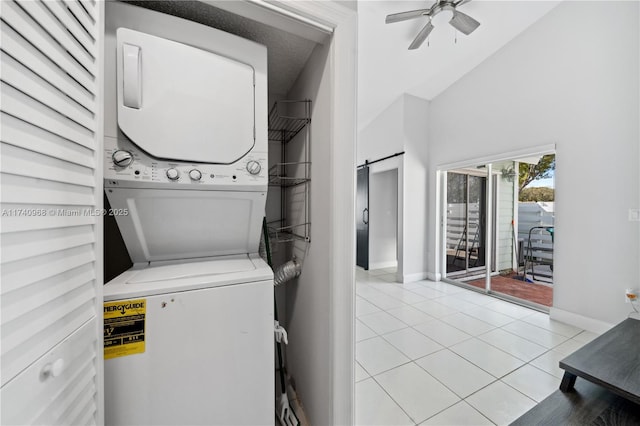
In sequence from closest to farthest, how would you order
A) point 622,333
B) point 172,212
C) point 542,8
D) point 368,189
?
point 172,212, point 622,333, point 542,8, point 368,189

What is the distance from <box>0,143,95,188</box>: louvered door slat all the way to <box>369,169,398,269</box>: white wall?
180 inches

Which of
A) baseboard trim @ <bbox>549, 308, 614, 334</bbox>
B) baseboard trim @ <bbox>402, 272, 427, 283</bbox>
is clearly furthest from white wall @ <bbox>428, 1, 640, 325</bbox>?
baseboard trim @ <bbox>402, 272, 427, 283</bbox>

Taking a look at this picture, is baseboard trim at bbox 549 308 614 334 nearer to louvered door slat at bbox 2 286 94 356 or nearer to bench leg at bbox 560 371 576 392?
bench leg at bbox 560 371 576 392

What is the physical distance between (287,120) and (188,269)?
3.67 ft

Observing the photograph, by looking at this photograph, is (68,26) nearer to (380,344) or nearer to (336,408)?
(336,408)

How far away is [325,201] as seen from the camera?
44.7 inches

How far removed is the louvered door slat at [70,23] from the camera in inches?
22.0

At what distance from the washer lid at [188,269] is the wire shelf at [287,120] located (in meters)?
0.86

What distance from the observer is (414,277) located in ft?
13.6

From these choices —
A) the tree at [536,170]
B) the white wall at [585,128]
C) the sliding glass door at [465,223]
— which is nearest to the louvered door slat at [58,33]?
the white wall at [585,128]

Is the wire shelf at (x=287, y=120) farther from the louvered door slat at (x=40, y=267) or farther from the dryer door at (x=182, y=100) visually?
the louvered door slat at (x=40, y=267)

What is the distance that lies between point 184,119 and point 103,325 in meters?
0.76

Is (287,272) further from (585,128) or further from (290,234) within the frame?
(585,128)

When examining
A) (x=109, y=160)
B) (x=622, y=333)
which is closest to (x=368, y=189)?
(x=622, y=333)
